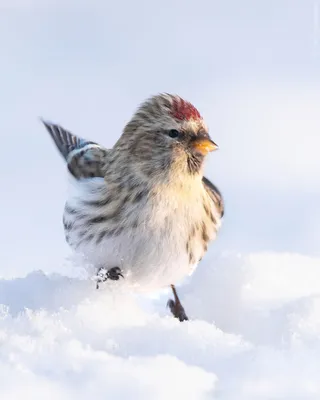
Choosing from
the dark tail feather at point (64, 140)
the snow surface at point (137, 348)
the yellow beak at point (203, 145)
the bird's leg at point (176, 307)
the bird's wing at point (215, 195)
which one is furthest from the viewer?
the dark tail feather at point (64, 140)

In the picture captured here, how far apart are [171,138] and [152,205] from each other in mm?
241

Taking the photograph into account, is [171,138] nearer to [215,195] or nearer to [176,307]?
[215,195]

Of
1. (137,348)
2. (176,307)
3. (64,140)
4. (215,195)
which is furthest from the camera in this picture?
(64,140)

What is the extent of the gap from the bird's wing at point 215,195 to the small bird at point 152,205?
0.44 ft

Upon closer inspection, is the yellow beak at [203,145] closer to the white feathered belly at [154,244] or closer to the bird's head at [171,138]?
the bird's head at [171,138]

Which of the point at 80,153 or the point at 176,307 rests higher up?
the point at 80,153

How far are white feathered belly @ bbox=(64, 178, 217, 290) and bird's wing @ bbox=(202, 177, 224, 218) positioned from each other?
0.69ft

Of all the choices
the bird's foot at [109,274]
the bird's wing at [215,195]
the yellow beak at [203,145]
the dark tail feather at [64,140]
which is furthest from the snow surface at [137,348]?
the dark tail feather at [64,140]

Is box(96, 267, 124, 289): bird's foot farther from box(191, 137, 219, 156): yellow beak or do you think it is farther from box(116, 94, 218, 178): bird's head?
box(191, 137, 219, 156): yellow beak

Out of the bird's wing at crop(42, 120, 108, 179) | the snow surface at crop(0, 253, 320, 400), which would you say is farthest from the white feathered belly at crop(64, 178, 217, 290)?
the bird's wing at crop(42, 120, 108, 179)

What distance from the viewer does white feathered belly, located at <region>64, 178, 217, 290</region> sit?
3.13m

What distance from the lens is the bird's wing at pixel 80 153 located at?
3.48 m

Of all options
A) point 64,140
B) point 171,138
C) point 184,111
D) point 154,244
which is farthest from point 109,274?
point 64,140

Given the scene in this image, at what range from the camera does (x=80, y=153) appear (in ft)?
12.0
